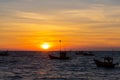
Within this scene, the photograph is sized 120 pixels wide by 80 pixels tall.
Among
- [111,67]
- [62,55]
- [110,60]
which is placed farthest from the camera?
[62,55]

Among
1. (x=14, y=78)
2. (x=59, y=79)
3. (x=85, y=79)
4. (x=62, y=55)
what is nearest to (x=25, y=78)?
(x=14, y=78)

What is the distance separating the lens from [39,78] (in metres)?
47.7

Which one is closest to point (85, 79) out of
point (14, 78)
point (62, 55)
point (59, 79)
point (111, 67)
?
point (59, 79)

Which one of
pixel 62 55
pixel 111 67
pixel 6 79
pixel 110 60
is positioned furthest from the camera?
pixel 62 55

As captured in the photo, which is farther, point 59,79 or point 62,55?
point 62,55

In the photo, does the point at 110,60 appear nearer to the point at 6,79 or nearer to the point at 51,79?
the point at 51,79

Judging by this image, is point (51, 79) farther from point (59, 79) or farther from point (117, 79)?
point (117, 79)

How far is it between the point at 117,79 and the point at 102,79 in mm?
2370

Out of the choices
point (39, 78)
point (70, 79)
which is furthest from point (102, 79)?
point (39, 78)

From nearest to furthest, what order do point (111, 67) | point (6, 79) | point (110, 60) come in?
point (6, 79)
point (111, 67)
point (110, 60)

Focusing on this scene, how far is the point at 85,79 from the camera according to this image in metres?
47.2

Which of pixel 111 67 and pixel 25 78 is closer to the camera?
pixel 25 78

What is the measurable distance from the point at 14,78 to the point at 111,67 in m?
30.0

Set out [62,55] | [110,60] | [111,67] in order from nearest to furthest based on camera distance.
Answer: [111,67]
[110,60]
[62,55]
